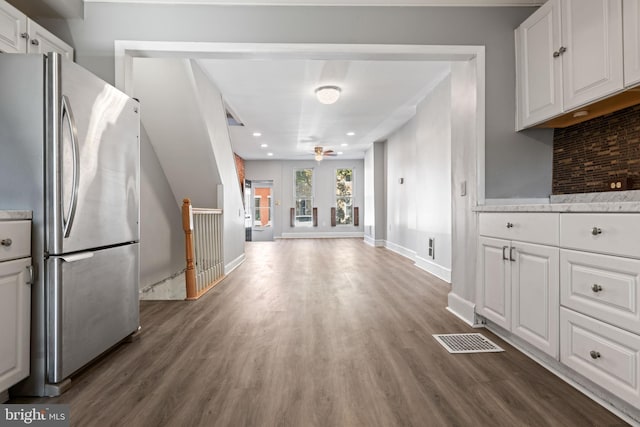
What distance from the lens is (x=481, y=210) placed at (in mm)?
2533

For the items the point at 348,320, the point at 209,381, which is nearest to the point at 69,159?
the point at 209,381

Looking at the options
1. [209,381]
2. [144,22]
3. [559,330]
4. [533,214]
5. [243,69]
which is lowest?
[209,381]

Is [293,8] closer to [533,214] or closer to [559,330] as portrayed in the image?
[533,214]

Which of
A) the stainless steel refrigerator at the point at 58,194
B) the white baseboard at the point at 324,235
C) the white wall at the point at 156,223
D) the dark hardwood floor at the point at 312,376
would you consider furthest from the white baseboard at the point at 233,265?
the white baseboard at the point at 324,235

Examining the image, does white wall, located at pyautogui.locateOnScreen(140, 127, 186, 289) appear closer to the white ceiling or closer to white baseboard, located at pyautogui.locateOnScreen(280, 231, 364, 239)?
the white ceiling

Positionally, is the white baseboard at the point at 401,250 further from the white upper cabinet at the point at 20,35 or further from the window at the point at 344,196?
the white upper cabinet at the point at 20,35

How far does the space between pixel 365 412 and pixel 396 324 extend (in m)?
1.25

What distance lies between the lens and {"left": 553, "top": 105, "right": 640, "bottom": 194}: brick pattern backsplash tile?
2.10 m

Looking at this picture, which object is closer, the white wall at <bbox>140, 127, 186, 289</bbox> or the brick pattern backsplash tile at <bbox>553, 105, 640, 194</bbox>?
the brick pattern backsplash tile at <bbox>553, 105, 640, 194</bbox>

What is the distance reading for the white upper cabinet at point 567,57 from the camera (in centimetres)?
187

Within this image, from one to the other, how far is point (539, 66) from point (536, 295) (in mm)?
1643

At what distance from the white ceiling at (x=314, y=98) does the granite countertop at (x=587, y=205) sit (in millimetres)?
2223

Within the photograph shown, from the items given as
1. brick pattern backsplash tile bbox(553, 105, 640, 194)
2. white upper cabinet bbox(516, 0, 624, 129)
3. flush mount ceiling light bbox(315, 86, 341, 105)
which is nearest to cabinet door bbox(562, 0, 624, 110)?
white upper cabinet bbox(516, 0, 624, 129)

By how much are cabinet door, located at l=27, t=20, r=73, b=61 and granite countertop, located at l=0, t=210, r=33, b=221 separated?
1153mm
